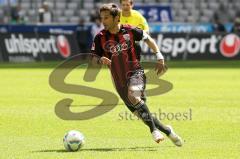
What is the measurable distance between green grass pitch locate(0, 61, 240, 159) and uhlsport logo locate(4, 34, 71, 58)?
1049cm

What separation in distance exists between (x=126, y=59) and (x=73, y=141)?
1.75m

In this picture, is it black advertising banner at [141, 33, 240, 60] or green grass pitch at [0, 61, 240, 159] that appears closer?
green grass pitch at [0, 61, 240, 159]

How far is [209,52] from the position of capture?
36.9 meters

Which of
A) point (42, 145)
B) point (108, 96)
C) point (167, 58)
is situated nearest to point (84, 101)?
point (108, 96)

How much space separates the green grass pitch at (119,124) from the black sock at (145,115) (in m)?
0.36

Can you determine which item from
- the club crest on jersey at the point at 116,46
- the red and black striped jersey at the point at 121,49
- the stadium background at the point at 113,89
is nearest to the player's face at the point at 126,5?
the stadium background at the point at 113,89

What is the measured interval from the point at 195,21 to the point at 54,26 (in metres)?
11.8

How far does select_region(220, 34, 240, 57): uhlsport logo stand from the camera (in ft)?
120

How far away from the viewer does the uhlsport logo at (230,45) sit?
3647 cm

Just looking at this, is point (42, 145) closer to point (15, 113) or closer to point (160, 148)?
point (160, 148)

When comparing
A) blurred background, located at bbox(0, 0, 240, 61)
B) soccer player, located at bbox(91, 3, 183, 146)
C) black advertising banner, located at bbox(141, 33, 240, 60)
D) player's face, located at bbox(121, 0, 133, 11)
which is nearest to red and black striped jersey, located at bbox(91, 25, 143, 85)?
soccer player, located at bbox(91, 3, 183, 146)

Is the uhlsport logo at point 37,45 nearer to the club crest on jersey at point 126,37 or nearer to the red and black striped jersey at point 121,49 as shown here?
the red and black striped jersey at point 121,49

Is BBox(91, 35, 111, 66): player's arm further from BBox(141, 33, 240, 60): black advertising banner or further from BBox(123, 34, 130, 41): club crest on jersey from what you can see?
BBox(141, 33, 240, 60): black advertising banner

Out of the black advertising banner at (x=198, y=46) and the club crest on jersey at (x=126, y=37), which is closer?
the club crest on jersey at (x=126, y=37)
